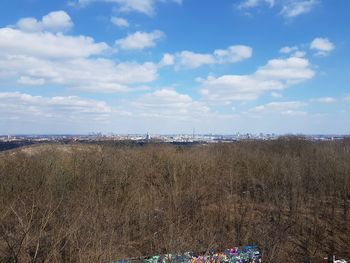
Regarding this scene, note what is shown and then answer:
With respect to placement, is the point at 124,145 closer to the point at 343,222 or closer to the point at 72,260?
the point at 343,222

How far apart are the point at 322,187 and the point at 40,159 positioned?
16.1 metres

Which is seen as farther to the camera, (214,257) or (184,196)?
(184,196)

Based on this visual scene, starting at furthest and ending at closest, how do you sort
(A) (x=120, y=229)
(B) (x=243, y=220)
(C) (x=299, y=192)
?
1. (C) (x=299, y=192)
2. (B) (x=243, y=220)
3. (A) (x=120, y=229)

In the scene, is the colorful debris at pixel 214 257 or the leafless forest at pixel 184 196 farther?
the leafless forest at pixel 184 196

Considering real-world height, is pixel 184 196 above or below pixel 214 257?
above

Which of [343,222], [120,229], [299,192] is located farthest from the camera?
[299,192]

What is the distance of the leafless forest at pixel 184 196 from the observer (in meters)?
13.8

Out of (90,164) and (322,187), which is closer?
(90,164)

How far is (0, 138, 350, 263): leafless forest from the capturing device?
1379 centimetres

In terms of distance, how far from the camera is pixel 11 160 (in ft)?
63.0

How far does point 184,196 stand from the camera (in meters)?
21.1

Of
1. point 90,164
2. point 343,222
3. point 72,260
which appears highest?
point 90,164

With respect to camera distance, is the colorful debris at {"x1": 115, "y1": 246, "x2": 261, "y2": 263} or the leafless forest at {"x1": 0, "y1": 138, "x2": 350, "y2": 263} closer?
the colorful debris at {"x1": 115, "y1": 246, "x2": 261, "y2": 263}

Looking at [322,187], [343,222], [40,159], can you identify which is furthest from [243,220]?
[40,159]
